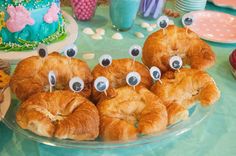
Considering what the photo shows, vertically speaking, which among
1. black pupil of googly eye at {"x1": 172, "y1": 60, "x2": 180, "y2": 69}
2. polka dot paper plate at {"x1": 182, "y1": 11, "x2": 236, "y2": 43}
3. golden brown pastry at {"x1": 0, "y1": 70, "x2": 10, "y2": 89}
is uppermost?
black pupil of googly eye at {"x1": 172, "y1": 60, "x2": 180, "y2": 69}

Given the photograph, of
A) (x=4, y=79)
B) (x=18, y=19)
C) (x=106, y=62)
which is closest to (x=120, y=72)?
(x=106, y=62)

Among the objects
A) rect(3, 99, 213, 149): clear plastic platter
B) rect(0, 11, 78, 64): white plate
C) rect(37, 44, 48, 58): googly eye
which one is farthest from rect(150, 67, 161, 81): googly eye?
rect(0, 11, 78, 64): white plate

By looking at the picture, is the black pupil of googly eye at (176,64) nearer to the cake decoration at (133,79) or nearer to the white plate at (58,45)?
the cake decoration at (133,79)

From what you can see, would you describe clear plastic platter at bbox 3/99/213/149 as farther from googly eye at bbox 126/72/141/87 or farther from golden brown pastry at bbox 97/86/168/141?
googly eye at bbox 126/72/141/87

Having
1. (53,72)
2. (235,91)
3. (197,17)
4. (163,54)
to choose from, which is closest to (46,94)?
(53,72)

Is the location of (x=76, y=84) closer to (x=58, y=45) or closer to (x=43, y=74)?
(x=43, y=74)

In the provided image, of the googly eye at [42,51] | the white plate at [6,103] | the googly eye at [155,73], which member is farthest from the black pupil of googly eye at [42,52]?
the googly eye at [155,73]

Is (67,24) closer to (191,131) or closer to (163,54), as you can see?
(163,54)
